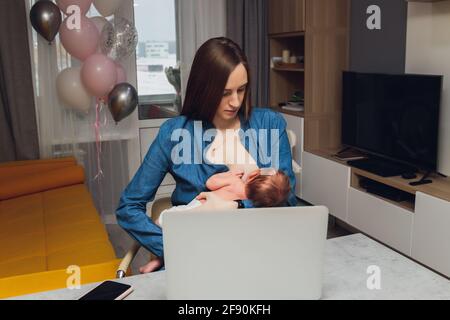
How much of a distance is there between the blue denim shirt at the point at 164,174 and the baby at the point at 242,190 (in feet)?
0.17

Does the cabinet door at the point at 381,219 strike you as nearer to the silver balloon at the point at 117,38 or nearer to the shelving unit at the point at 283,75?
the shelving unit at the point at 283,75

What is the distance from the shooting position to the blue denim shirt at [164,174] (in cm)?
146

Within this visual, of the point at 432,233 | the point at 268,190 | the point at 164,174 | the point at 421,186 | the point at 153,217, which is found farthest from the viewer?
the point at 421,186

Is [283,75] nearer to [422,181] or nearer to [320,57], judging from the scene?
[320,57]

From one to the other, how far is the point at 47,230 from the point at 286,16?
252 centimetres

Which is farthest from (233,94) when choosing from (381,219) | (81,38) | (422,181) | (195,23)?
(195,23)

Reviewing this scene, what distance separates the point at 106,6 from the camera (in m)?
3.36

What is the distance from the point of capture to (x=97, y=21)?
333 cm

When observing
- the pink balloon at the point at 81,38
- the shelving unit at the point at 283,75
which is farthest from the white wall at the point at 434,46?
the pink balloon at the point at 81,38

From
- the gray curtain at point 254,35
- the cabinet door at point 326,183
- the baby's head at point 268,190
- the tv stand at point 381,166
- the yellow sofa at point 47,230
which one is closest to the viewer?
the baby's head at point 268,190

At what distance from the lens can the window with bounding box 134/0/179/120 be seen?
3914 mm

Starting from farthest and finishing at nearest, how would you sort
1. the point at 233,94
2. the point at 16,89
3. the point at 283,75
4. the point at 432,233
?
the point at 283,75 → the point at 16,89 → the point at 432,233 → the point at 233,94

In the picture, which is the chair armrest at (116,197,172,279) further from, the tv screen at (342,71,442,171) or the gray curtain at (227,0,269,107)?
the gray curtain at (227,0,269,107)

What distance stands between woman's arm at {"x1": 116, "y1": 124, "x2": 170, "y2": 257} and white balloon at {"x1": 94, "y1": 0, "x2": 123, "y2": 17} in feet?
6.95
